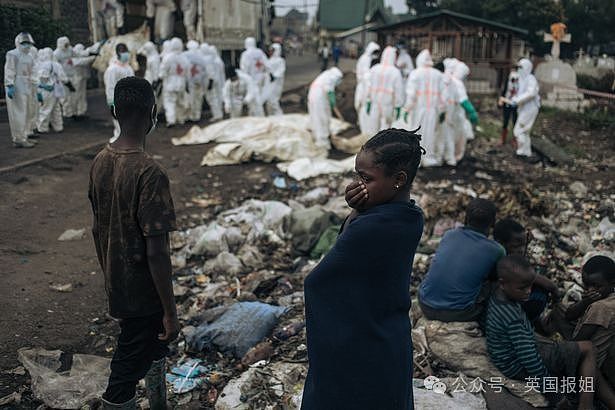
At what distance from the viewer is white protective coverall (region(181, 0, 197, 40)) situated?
1395 centimetres

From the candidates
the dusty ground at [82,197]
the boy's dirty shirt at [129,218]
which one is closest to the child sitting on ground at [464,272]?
the boy's dirty shirt at [129,218]

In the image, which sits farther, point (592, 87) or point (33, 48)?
point (592, 87)

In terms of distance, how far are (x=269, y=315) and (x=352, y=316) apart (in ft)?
7.03

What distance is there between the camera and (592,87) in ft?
50.1

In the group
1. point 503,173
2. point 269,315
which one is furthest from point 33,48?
point 503,173

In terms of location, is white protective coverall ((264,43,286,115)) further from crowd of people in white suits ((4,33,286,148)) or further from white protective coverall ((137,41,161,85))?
white protective coverall ((137,41,161,85))

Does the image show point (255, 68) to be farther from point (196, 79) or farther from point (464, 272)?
point (464, 272)

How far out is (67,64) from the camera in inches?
364

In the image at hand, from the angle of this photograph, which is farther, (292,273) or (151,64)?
(151,64)

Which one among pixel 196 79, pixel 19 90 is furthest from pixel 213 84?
pixel 19 90

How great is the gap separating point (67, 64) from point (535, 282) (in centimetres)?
835

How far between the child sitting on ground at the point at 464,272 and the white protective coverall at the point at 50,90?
588 centimetres

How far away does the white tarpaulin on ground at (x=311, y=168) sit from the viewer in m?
7.79

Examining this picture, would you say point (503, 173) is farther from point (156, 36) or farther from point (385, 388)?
point (156, 36)
